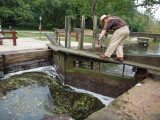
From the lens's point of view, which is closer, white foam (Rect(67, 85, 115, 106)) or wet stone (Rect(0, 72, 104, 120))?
wet stone (Rect(0, 72, 104, 120))

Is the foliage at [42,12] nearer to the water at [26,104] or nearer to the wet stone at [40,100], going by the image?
the wet stone at [40,100]

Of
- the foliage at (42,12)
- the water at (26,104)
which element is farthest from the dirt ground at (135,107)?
the foliage at (42,12)

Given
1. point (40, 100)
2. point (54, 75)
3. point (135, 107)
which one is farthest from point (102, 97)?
point (54, 75)

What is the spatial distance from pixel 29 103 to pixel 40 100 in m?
0.36

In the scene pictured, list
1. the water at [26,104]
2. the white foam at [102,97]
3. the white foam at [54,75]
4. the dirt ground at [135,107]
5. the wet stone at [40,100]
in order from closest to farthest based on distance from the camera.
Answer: the dirt ground at [135,107] < the water at [26,104] < the wet stone at [40,100] < the white foam at [102,97] < the white foam at [54,75]

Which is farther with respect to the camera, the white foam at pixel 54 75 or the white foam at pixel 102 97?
the white foam at pixel 54 75

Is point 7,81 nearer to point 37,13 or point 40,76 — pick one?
point 40,76

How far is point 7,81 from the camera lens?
229 inches

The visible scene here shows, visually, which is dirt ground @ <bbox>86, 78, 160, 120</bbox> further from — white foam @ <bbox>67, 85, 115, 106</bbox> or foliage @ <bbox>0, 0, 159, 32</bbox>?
foliage @ <bbox>0, 0, 159, 32</bbox>

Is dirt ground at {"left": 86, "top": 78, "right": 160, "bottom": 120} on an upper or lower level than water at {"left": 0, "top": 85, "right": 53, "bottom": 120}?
upper

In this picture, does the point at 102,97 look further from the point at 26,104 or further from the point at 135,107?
the point at 26,104

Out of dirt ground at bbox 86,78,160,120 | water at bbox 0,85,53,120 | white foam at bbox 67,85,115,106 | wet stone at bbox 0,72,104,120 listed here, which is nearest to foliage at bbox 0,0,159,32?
white foam at bbox 67,85,115,106

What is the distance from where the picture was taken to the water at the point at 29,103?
3904mm

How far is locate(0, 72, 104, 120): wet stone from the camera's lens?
401 cm
